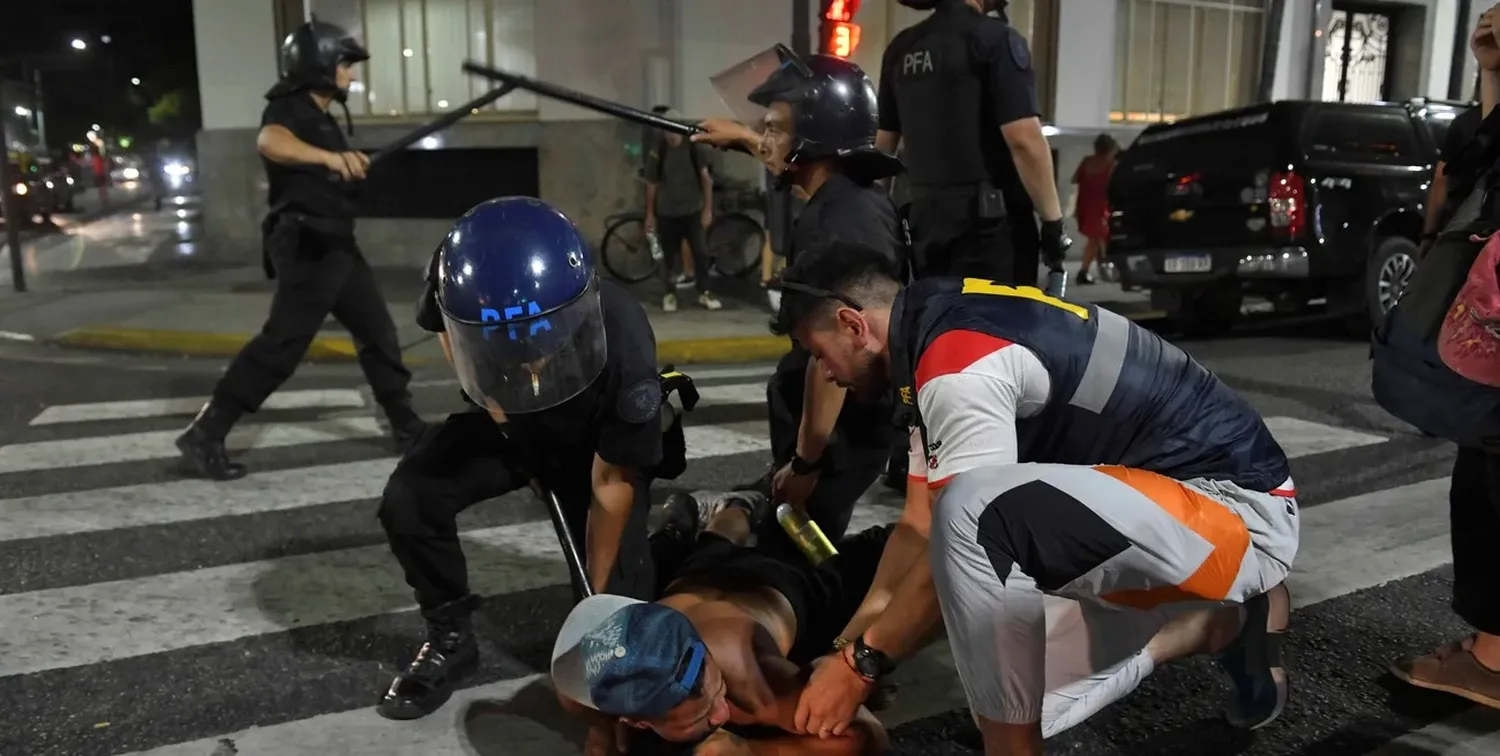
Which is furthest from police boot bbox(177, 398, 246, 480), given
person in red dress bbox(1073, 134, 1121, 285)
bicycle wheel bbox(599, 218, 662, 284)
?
person in red dress bbox(1073, 134, 1121, 285)

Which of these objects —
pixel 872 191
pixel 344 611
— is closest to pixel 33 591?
pixel 344 611

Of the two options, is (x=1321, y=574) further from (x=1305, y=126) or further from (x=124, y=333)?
(x=124, y=333)

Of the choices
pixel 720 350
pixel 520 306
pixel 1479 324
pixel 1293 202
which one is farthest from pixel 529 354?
pixel 1293 202

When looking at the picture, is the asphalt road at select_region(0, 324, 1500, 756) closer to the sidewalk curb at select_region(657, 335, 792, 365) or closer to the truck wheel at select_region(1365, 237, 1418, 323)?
the sidewalk curb at select_region(657, 335, 792, 365)

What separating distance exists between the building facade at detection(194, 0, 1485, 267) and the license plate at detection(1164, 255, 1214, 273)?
472 cm

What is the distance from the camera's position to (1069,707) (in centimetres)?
240

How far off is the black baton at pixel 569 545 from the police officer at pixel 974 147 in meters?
1.64

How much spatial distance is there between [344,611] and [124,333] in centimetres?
647

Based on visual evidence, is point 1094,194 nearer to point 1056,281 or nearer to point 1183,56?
point 1183,56

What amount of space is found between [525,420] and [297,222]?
8.82 feet

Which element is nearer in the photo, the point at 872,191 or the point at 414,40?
the point at 872,191

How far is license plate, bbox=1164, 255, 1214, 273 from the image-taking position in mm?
8836

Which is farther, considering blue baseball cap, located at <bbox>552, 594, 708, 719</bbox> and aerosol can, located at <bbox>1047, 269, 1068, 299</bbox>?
aerosol can, located at <bbox>1047, 269, 1068, 299</bbox>

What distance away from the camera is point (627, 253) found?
1211 cm
